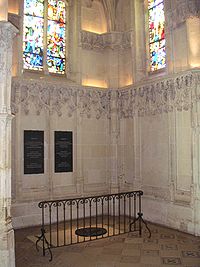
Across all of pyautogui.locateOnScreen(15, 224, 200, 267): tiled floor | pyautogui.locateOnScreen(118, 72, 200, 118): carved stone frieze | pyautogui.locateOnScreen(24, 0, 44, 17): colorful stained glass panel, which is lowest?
pyautogui.locateOnScreen(15, 224, 200, 267): tiled floor

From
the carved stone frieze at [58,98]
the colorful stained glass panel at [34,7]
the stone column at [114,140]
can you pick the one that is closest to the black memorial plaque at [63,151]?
the carved stone frieze at [58,98]

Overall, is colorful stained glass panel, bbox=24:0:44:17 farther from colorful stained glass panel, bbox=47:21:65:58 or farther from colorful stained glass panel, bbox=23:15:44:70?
colorful stained glass panel, bbox=47:21:65:58

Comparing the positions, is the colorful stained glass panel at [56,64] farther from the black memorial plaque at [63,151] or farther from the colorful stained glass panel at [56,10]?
the black memorial plaque at [63,151]

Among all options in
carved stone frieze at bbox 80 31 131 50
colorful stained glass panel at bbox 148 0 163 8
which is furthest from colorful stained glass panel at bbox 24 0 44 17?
colorful stained glass panel at bbox 148 0 163 8

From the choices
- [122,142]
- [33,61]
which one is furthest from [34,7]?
[122,142]

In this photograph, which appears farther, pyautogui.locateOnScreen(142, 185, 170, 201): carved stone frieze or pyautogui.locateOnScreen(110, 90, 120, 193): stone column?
pyautogui.locateOnScreen(110, 90, 120, 193): stone column

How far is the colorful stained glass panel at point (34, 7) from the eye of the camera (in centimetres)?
959

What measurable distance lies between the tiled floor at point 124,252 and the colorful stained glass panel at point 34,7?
620cm

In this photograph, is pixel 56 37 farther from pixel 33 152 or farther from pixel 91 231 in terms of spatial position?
pixel 91 231

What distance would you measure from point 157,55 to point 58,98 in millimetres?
3126

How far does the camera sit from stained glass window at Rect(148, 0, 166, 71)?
9438mm

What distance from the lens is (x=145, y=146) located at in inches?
376

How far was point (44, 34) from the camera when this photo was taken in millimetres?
9828

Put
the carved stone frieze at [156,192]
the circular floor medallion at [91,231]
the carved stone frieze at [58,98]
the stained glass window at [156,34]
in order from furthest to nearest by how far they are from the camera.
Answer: the stained glass window at [156,34] → the carved stone frieze at [58,98] → the carved stone frieze at [156,192] → the circular floor medallion at [91,231]
